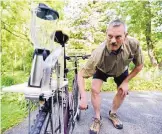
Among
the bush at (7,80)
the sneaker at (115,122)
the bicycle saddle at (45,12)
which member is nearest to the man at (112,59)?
the sneaker at (115,122)

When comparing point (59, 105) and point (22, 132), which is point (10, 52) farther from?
point (59, 105)

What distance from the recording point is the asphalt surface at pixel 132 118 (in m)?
2.94

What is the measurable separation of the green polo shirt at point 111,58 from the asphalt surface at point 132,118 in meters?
0.77

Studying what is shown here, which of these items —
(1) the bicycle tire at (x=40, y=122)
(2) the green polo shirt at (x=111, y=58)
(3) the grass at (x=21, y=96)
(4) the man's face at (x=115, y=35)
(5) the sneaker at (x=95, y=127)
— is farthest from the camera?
(3) the grass at (x=21, y=96)

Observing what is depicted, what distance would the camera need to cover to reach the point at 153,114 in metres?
3.69

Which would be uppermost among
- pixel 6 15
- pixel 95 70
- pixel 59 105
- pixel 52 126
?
pixel 6 15

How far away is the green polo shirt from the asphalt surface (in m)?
0.77

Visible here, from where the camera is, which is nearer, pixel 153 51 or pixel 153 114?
pixel 153 114

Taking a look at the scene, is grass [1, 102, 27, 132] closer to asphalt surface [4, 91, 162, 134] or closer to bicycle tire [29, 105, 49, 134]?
asphalt surface [4, 91, 162, 134]

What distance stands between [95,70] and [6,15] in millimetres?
2571

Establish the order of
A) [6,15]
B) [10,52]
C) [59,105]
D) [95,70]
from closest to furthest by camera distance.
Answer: [59,105] < [95,70] < [6,15] < [10,52]

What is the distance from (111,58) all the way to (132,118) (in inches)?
48.7

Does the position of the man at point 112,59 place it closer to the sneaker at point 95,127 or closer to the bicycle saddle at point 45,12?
the sneaker at point 95,127

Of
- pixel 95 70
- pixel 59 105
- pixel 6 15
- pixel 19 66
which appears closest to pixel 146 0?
pixel 19 66
